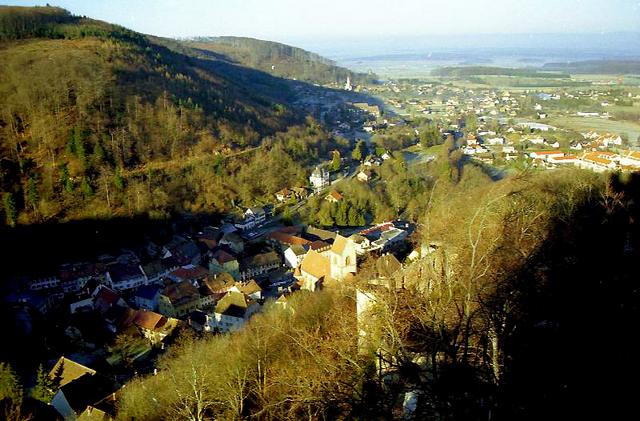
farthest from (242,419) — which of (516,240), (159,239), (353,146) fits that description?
(353,146)

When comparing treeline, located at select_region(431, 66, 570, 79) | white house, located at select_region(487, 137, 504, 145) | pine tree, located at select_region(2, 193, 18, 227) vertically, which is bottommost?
pine tree, located at select_region(2, 193, 18, 227)

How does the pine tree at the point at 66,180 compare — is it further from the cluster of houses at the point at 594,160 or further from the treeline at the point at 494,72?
the treeline at the point at 494,72

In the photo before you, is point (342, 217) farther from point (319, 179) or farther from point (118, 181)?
point (118, 181)

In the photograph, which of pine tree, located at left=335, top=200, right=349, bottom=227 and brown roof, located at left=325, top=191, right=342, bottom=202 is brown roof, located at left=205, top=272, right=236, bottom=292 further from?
brown roof, located at left=325, top=191, right=342, bottom=202

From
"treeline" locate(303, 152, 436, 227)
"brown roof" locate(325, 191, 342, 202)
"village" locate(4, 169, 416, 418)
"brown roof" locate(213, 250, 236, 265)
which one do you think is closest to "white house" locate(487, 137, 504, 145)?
"treeline" locate(303, 152, 436, 227)

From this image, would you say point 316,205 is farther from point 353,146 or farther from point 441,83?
point 441,83

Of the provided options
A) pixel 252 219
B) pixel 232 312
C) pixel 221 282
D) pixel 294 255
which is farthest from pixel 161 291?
pixel 252 219

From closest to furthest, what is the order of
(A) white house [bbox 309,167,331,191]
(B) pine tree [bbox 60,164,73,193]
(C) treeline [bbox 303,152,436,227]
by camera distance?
(B) pine tree [bbox 60,164,73,193]
(C) treeline [bbox 303,152,436,227]
(A) white house [bbox 309,167,331,191]

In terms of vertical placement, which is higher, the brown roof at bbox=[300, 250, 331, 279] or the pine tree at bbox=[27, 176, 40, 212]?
the pine tree at bbox=[27, 176, 40, 212]
